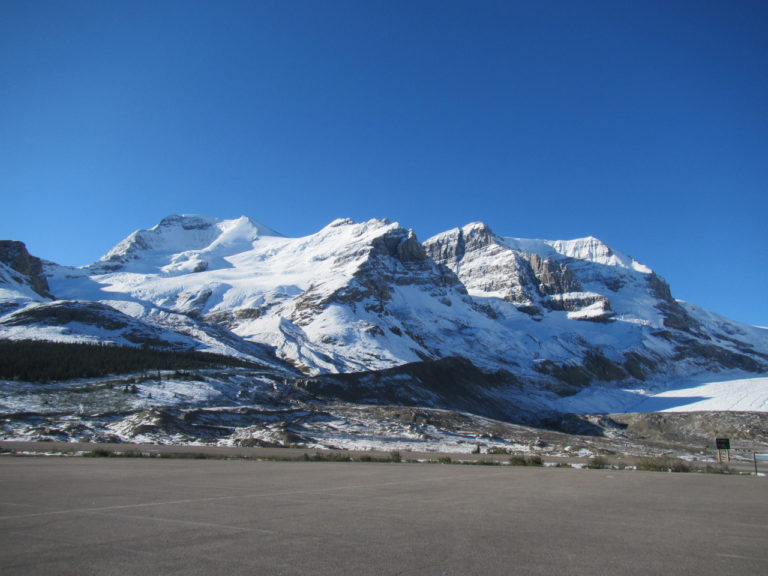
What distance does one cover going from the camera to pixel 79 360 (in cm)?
7281

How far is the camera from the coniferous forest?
63688 millimetres

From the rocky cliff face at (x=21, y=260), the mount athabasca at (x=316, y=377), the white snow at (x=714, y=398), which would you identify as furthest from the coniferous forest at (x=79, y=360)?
the rocky cliff face at (x=21, y=260)

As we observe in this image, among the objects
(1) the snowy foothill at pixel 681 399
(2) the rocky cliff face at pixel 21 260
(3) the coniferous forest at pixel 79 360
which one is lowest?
(1) the snowy foothill at pixel 681 399

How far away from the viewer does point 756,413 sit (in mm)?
88250

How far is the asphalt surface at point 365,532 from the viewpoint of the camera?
16.4 feet

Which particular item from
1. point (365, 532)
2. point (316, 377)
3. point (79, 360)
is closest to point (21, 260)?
point (79, 360)

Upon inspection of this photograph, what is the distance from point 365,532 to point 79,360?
3153 inches

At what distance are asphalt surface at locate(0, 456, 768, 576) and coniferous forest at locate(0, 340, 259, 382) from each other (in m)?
64.1

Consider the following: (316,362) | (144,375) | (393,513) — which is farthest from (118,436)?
(316,362)

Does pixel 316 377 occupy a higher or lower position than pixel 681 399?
higher

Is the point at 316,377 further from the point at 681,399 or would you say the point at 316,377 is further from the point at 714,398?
the point at 681,399

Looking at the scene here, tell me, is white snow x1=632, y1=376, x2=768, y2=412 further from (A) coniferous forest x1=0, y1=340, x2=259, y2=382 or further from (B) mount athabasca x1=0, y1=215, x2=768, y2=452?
(A) coniferous forest x1=0, y1=340, x2=259, y2=382

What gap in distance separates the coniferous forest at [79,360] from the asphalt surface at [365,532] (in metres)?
64.1

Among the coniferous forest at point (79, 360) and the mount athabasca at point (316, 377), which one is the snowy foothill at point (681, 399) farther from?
the coniferous forest at point (79, 360)
